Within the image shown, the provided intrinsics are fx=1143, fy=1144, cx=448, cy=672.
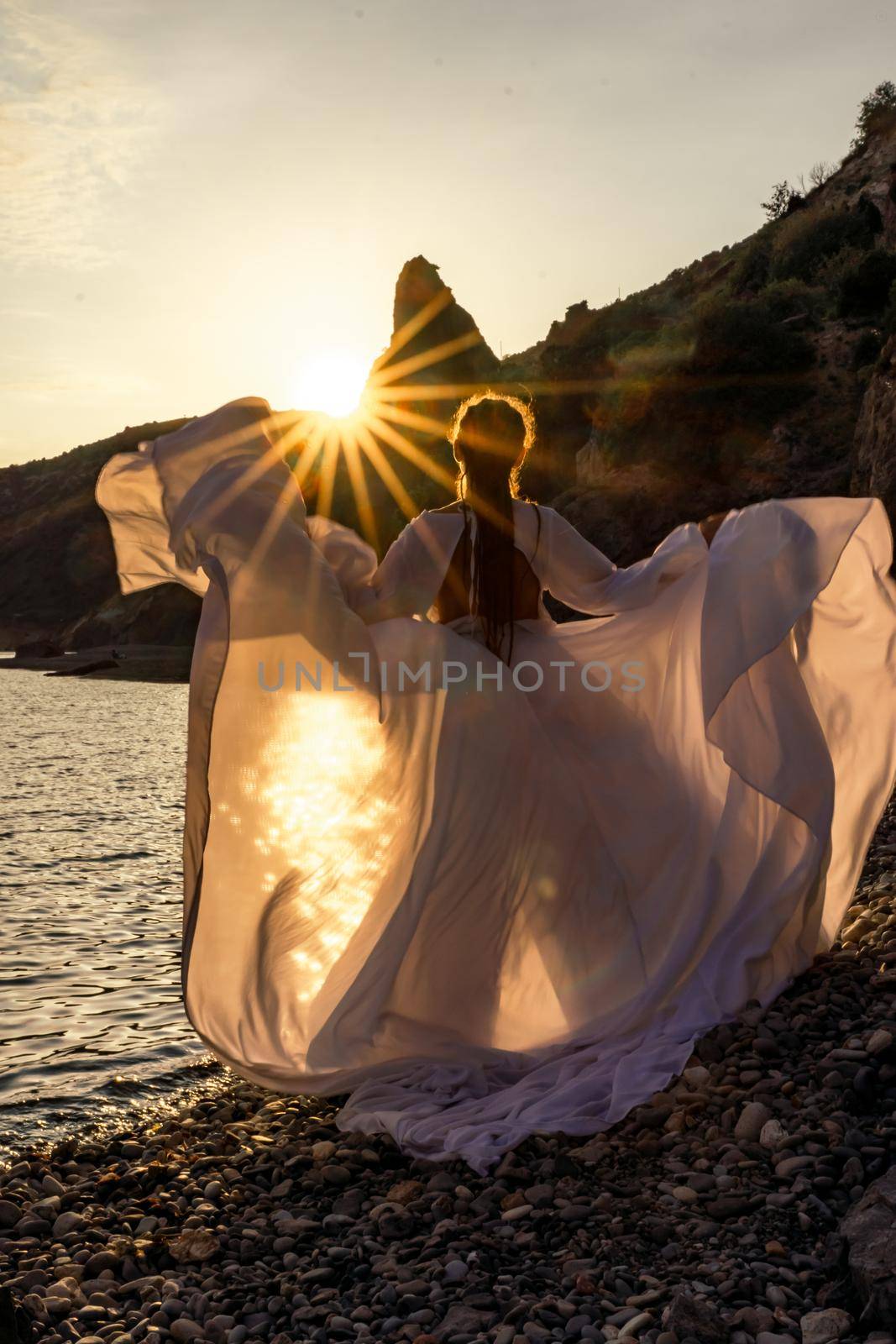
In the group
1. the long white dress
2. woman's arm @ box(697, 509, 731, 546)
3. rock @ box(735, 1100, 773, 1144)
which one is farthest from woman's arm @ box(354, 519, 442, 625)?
rock @ box(735, 1100, 773, 1144)

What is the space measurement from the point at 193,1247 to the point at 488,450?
279cm

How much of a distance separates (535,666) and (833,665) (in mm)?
1242

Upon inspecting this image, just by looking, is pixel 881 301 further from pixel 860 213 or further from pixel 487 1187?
pixel 487 1187

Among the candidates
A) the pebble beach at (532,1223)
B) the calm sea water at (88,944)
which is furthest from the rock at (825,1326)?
the calm sea water at (88,944)

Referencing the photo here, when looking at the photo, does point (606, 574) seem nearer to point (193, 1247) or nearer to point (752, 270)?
point (193, 1247)

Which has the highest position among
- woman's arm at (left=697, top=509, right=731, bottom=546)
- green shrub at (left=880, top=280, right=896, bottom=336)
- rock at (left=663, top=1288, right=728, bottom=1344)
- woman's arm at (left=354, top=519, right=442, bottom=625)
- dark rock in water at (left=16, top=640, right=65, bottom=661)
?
green shrub at (left=880, top=280, right=896, bottom=336)

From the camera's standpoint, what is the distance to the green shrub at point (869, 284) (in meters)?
25.5

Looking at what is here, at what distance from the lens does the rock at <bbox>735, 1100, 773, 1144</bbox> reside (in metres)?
3.31

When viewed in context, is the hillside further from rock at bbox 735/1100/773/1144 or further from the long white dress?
rock at bbox 735/1100/773/1144

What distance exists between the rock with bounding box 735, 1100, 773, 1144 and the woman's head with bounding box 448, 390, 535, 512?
2212 mm

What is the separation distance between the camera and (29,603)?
3666 inches

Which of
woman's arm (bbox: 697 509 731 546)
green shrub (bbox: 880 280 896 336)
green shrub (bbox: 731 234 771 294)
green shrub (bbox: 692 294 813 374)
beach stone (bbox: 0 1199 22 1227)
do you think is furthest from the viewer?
green shrub (bbox: 731 234 771 294)

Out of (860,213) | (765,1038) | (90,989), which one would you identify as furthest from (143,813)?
(860,213)

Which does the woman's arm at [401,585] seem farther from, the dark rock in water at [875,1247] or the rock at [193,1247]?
the dark rock in water at [875,1247]
